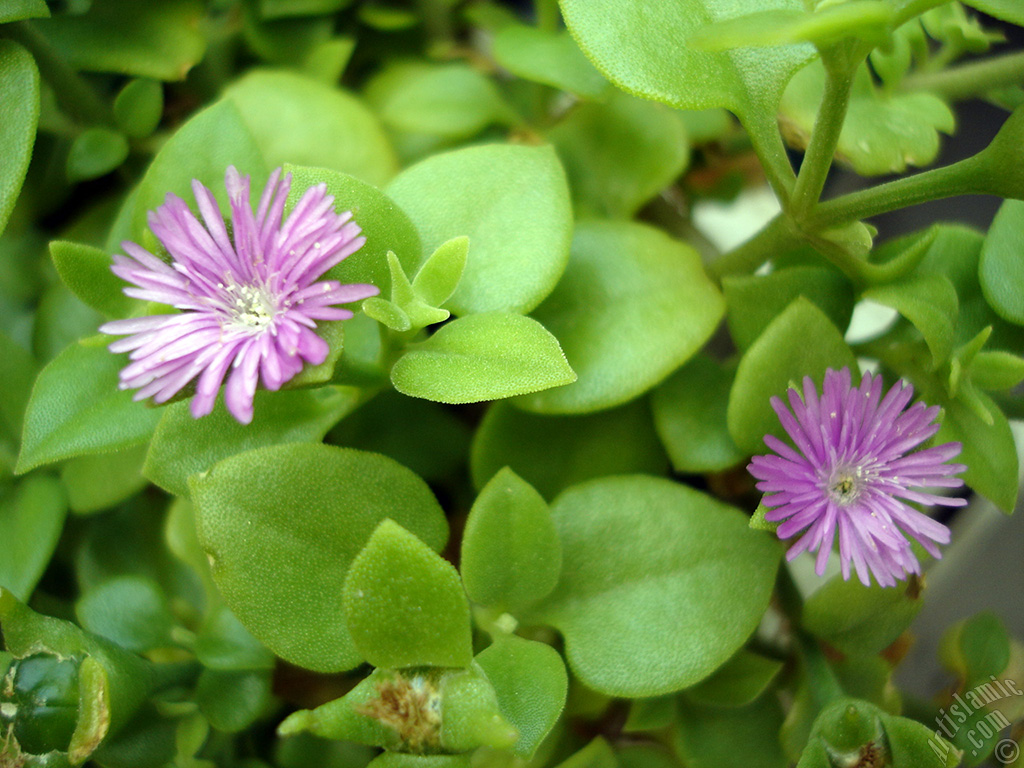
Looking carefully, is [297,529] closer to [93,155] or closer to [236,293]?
[236,293]

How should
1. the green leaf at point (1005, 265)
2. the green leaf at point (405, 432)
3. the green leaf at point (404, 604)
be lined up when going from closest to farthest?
1. the green leaf at point (404, 604)
2. the green leaf at point (1005, 265)
3. the green leaf at point (405, 432)

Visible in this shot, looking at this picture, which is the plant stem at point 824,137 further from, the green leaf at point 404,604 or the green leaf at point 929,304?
the green leaf at point 404,604

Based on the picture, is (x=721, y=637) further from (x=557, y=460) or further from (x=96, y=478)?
(x=96, y=478)

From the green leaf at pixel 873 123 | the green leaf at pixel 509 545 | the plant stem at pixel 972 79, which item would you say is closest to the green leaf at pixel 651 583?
the green leaf at pixel 509 545

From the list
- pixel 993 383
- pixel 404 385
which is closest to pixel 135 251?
pixel 404 385

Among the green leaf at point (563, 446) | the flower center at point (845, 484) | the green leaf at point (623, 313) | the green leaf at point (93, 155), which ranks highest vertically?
the green leaf at point (93, 155)

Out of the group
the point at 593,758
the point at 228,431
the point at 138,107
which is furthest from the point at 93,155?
the point at 593,758
